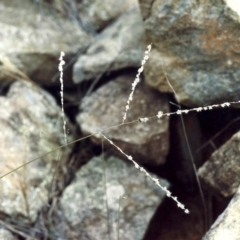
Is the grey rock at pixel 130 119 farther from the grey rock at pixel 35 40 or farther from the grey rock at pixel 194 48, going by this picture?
the grey rock at pixel 35 40

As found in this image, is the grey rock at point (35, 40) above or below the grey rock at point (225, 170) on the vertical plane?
above

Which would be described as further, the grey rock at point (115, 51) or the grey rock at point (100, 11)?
the grey rock at point (100, 11)

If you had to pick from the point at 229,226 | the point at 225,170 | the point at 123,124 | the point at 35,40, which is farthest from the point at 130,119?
the point at 229,226

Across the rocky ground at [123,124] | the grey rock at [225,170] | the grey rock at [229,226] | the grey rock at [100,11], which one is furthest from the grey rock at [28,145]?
the grey rock at [229,226]

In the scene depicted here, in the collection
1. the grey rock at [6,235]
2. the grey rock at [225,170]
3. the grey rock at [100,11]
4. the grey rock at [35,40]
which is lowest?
the grey rock at [6,235]

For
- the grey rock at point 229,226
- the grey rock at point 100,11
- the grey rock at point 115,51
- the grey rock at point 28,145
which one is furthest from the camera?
the grey rock at point 100,11

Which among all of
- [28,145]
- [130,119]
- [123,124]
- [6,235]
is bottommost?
[6,235]

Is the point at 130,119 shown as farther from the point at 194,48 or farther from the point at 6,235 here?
the point at 6,235
